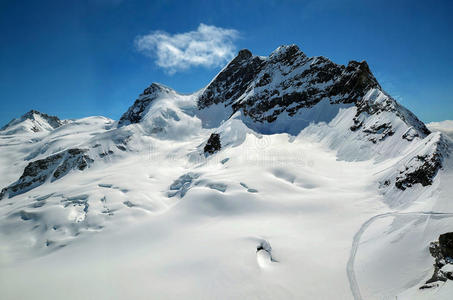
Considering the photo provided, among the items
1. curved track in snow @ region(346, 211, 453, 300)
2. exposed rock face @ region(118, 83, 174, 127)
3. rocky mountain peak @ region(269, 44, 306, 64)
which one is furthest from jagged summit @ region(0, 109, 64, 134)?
curved track in snow @ region(346, 211, 453, 300)

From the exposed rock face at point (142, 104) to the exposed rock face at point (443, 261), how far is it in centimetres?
10033

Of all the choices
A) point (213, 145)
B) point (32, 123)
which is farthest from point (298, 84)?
point (32, 123)

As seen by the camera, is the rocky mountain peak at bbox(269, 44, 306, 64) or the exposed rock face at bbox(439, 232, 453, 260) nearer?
the exposed rock face at bbox(439, 232, 453, 260)

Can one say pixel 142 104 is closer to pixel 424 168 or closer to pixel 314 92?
pixel 314 92

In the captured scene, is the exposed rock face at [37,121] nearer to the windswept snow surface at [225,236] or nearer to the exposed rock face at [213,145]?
the windswept snow surface at [225,236]

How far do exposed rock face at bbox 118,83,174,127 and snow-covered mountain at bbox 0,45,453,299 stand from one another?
46830 millimetres

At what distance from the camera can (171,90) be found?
118188 millimetres

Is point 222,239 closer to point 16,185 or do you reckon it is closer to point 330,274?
point 330,274

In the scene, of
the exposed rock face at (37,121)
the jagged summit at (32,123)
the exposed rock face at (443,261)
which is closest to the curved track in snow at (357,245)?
the exposed rock face at (443,261)

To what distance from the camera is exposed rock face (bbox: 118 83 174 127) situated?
99625 mm

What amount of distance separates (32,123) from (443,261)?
193 meters

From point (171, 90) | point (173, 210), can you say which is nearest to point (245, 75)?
point (171, 90)

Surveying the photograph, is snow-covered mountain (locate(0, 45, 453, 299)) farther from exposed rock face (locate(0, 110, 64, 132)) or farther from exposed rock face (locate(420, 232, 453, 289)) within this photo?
exposed rock face (locate(0, 110, 64, 132))

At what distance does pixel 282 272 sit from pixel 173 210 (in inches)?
648
